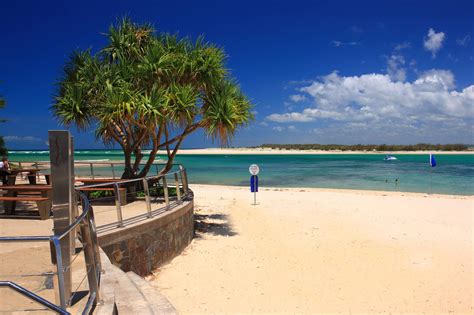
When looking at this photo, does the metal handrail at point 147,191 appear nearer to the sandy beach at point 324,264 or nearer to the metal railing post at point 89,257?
the sandy beach at point 324,264

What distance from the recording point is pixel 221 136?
977 centimetres

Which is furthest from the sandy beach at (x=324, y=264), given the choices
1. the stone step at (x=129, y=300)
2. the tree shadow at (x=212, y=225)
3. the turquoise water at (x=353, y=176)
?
the turquoise water at (x=353, y=176)

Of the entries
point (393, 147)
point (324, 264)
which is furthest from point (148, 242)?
point (393, 147)

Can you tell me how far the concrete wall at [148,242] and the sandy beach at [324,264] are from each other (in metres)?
0.26

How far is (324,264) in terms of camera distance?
8.04m

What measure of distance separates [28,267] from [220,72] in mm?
7465

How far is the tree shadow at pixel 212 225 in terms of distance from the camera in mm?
10516

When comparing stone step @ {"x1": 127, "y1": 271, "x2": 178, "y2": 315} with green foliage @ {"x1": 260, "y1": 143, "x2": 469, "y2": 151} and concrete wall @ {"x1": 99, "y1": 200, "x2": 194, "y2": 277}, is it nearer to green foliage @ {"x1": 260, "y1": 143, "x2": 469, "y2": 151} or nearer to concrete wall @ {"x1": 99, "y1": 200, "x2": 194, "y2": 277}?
concrete wall @ {"x1": 99, "y1": 200, "x2": 194, "y2": 277}

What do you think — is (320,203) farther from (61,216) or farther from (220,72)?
(61,216)

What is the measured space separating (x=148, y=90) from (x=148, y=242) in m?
4.79

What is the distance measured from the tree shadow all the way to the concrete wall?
66.6 inches

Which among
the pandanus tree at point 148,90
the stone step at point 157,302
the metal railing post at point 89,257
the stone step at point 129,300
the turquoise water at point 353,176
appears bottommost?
the turquoise water at point 353,176

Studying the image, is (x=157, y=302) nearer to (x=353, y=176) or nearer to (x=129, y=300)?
(x=129, y=300)

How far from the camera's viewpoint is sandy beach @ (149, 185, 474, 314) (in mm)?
6215
